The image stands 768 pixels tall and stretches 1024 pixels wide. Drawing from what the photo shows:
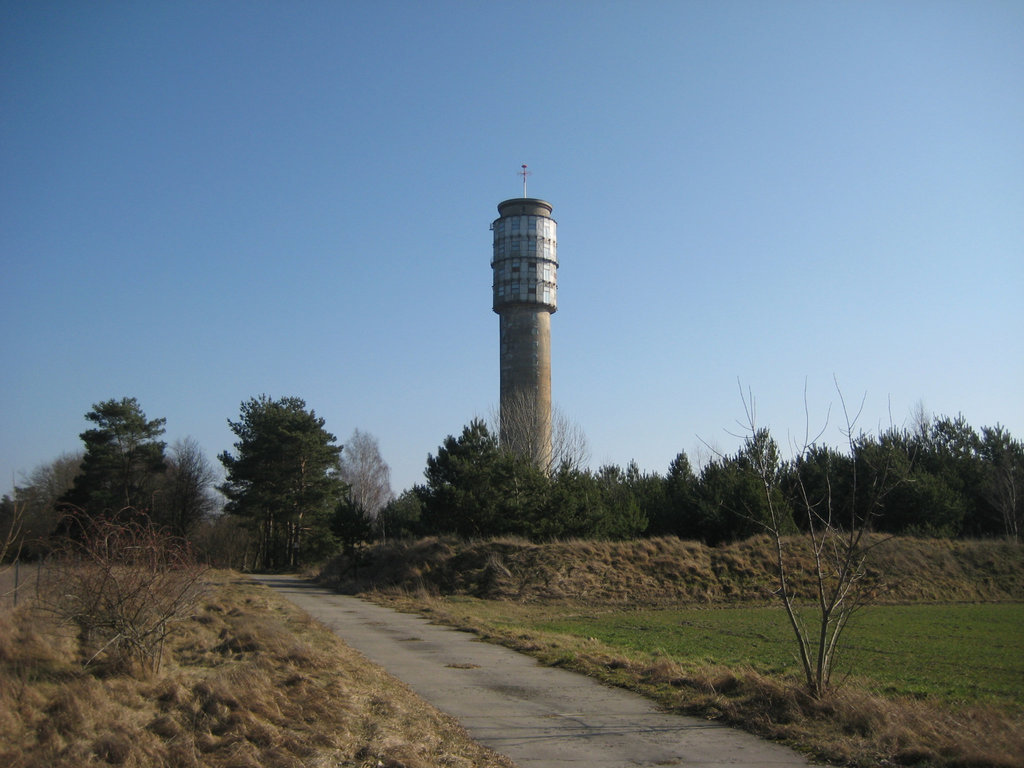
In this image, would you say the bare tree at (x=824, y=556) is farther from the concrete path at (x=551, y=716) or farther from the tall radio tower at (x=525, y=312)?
the tall radio tower at (x=525, y=312)

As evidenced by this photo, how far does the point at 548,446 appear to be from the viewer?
49969mm

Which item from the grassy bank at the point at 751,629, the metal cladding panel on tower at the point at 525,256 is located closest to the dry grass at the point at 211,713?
the grassy bank at the point at 751,629

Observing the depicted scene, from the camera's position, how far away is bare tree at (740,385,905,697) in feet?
26.1

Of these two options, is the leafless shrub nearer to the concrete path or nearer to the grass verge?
the concrete path

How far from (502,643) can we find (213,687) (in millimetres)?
7818

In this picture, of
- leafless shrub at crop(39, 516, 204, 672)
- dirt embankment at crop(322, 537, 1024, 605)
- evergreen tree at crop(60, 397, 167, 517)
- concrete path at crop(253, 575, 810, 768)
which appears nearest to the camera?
concrete path at crop(253, 575, 810, 768)

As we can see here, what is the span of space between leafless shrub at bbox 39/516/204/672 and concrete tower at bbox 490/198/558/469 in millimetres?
38085

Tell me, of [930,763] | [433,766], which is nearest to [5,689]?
[433,766]

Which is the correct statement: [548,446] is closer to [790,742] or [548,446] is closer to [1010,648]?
[1010,648]

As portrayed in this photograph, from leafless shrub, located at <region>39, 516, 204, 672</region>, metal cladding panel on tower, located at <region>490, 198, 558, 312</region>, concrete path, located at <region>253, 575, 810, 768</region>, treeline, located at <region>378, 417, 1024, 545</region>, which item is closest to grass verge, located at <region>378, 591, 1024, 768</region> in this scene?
concrete path, located at <region>253, 575, 810, 768</region>

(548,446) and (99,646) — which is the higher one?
(548,446)

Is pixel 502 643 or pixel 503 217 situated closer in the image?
pixel 502 643

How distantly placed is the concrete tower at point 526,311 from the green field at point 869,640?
22325 millimetres

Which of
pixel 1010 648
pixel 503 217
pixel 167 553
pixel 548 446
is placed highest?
pixel 503 217
